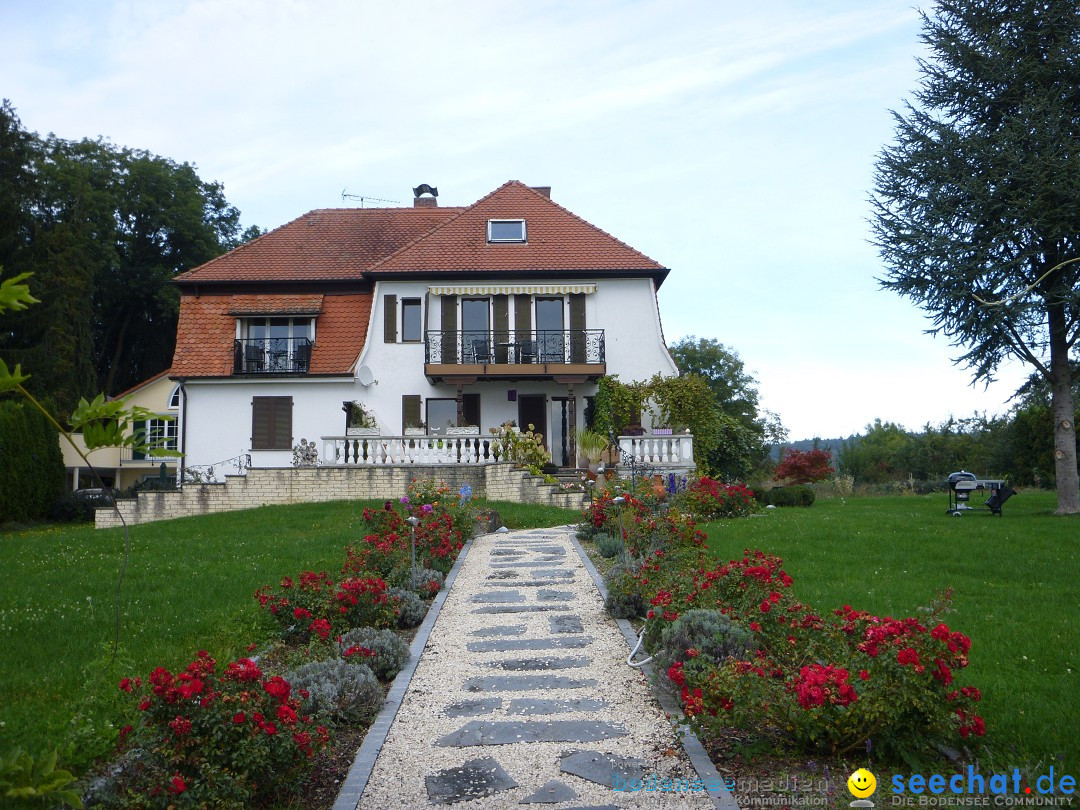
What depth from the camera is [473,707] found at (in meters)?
5.86

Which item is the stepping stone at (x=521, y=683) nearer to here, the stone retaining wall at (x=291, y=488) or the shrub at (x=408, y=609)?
the shrub at (x=408, y=609)

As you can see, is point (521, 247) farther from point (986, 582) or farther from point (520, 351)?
point (986, 582)

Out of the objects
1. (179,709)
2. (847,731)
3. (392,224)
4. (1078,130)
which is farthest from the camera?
(392,224)

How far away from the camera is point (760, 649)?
237 inches

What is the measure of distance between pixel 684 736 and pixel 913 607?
3631 mm

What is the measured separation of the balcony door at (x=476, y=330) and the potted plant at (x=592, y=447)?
13.0 feet

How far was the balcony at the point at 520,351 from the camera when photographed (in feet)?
79.1

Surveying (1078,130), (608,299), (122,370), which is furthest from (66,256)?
(1078,130)

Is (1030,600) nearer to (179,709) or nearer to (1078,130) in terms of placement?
(179,709)

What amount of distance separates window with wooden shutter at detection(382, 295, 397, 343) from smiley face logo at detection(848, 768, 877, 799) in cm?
2198

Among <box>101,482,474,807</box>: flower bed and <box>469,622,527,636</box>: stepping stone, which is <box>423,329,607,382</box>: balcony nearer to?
<box>469,622,527,636</box>: stepping stone

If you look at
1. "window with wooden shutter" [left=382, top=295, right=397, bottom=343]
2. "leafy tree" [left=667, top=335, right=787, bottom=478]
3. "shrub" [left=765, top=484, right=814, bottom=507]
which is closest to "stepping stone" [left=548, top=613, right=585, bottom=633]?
"shrub" [left=765, top=484, right=814, bottom=507]

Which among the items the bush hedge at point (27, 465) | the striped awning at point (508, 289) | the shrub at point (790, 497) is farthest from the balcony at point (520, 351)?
the bush hedge at point (27, 465)

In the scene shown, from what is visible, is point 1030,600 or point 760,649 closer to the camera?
point 760,649
